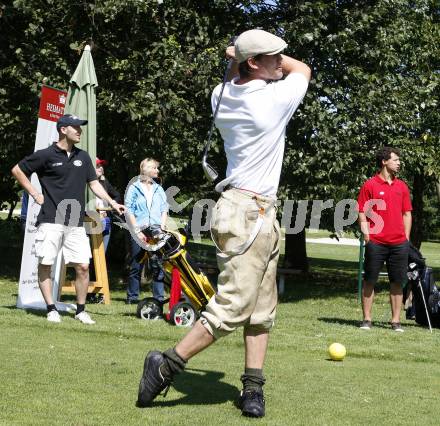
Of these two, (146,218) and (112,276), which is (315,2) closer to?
(146,218)

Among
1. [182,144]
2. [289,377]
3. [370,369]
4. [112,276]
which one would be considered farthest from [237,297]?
[112,276]

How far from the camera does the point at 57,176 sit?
9.32 m

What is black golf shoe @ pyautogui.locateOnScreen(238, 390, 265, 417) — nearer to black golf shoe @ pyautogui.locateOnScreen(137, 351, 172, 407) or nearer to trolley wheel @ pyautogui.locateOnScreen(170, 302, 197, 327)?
black golf shoe @ pyautogui.locateOnScreen(137, 351, 172, 407)

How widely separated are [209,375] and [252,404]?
4.27ft

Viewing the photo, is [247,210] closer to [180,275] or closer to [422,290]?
[180,275]

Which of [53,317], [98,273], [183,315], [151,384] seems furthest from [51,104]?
[151,384]

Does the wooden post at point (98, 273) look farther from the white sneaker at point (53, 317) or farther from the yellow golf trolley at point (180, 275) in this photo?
the white sneaker at point (53, 317)

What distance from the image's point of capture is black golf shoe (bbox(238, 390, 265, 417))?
16.1 feet

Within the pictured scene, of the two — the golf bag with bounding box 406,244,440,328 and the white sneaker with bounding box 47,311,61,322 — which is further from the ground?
the golf bag with bounding box 406,244,440,328

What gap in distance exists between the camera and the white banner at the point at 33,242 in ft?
35.3

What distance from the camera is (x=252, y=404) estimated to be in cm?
495

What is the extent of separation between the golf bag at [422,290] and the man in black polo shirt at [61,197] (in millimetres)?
4230

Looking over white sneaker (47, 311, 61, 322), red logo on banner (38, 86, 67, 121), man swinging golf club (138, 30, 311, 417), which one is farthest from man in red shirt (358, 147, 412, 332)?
man swinging golf club (138, 30, 311, 417)

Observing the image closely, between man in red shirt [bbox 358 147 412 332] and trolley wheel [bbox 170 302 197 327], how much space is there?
7.12ft
